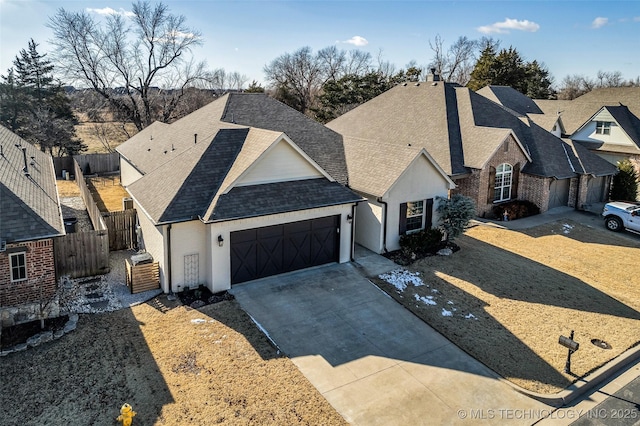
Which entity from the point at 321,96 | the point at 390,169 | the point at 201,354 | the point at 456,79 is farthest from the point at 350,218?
the point at 456,79

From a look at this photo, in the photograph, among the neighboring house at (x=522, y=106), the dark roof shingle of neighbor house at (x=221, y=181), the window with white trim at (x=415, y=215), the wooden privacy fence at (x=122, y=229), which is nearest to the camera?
the dark roof shingle of neighbor house at (x=221, y=181)

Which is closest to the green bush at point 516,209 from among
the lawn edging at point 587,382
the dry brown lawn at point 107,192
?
the lawn edging at point 587,382

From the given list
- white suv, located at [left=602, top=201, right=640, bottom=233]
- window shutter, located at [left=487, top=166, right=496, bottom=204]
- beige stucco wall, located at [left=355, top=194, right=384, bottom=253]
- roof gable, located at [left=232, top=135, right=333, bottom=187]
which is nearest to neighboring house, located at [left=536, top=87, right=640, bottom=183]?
white suv, located at [left=602, top=201, right=640, bottom=233]

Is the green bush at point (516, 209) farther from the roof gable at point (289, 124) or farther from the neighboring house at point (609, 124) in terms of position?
the neighboring house at point (609, 124)

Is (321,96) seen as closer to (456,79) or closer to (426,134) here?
(426,134)

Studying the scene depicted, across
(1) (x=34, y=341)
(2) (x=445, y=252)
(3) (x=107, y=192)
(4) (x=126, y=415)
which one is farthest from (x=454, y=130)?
(4) (x=126, y=415)

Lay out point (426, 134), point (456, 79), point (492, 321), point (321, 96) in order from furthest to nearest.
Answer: point (456, 79) → point (321, 96) → point (426, 134) → point (492, 321)
